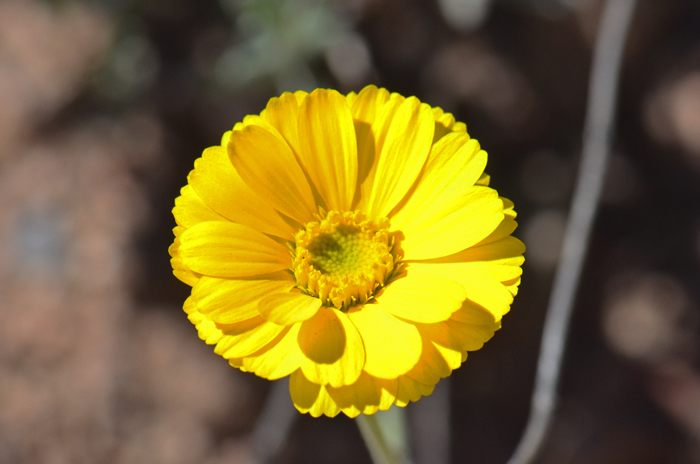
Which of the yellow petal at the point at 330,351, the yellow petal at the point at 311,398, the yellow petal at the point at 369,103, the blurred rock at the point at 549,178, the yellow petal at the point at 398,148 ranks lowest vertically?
the blurred rock at the point at 549,178

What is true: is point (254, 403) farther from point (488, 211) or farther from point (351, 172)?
point (488, 211)

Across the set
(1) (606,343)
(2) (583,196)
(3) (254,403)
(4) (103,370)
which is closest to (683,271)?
(1) (606,343)

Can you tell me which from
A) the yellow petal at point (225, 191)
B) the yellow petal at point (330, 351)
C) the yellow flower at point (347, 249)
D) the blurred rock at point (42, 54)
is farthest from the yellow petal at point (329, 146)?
the blurred rock at point (42, 54)

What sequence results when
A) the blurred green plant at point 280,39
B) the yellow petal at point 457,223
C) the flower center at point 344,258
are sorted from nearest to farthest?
the yellow petal at point 457,223, the flower center at point 344,258, the blurred green plant at point 280,39

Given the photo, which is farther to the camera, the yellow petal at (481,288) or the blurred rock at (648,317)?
A: the blurred rock at (648,317)

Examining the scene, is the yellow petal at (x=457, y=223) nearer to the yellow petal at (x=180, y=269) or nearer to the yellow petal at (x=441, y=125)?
the yellow petal at (x=441, y=125)

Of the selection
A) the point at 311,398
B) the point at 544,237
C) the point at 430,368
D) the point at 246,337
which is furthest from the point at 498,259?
the point at 544,237

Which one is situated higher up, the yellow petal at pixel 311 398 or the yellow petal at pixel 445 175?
the yellow petal at pixel 445 175
